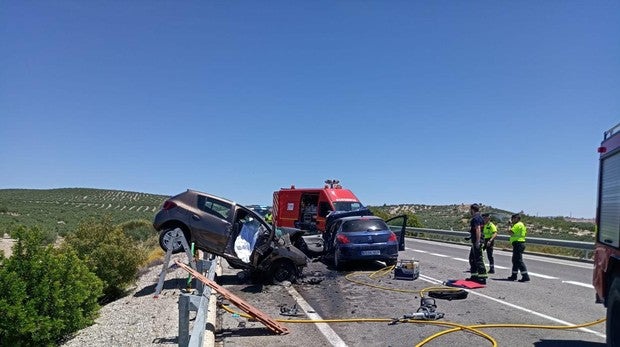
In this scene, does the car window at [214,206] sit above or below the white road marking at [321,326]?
above

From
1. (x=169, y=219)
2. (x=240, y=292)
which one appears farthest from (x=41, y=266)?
(x=240, y=292)

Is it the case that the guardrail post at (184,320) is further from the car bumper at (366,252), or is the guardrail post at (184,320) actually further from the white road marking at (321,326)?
the car bumper at (366,252)

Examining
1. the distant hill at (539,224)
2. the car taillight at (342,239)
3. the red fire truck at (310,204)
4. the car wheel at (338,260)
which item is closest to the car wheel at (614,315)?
the car taillight at (342,239)

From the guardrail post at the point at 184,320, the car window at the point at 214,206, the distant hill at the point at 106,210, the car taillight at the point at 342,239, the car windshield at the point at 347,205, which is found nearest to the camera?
the guardrail post at the point at 184,320

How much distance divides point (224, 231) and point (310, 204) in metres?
13.3

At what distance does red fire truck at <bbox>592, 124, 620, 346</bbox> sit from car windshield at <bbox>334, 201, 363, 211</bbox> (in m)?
15.5

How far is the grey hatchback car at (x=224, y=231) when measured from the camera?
11.5 meters

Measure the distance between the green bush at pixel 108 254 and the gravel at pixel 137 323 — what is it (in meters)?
1.05

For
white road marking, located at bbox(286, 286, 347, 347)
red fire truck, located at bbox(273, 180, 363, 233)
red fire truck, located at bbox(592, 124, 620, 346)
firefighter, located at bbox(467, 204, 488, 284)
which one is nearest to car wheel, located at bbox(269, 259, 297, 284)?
white road marking, located at bbox(286, 286, 347, 347)

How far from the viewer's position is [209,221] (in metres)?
11.5

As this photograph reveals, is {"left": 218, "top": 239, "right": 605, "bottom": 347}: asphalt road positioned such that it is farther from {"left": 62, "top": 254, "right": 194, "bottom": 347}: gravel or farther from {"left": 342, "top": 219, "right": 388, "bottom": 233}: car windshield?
{"left": 342, "top": 219, "right": 388, "bottom": 233}: car windshield

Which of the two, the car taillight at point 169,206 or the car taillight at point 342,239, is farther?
the car taillight at point 342,239

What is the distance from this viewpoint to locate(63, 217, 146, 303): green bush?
11398 millimetres

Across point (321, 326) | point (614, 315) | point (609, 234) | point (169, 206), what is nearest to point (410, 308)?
point (321, 326)
